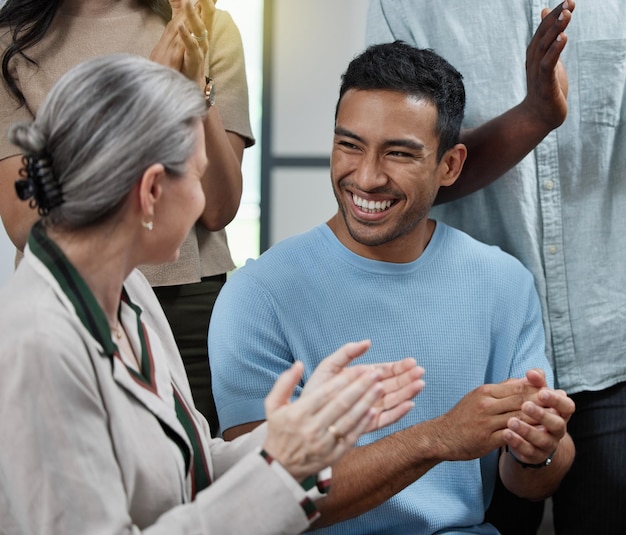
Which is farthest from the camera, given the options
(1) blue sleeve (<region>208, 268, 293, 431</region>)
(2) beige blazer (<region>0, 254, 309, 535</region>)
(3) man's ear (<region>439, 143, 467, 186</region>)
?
(3) man's ear (<region>439, 143, 467, 186</region>)

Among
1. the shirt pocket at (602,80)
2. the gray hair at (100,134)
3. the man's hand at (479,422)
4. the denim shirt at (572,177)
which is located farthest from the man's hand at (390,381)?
the shirt pocket at (602,80)

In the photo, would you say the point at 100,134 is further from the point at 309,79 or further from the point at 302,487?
the point at 309,79

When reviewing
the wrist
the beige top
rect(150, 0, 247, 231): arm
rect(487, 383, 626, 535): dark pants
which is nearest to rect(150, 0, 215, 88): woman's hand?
rect(150, 0, 247, 231): arm

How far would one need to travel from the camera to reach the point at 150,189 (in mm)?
1243

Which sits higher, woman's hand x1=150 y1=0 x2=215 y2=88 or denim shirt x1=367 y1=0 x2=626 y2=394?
woman's hand x1=150 y1=0 x2=215 y2=88

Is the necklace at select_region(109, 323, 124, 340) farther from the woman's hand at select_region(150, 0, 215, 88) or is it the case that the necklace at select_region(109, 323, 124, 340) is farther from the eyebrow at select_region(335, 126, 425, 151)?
the eyebrow at select_region(335, 126, 425, 151)

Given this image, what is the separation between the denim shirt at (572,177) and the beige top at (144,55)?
0.49 metres

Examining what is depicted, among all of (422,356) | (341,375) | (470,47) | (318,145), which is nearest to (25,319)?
(341,375)

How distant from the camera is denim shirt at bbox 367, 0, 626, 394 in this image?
206 cm

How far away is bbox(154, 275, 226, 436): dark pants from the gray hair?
29.2 inches

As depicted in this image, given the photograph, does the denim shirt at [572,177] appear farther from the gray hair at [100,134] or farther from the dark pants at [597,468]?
the gray hair at [100,134]

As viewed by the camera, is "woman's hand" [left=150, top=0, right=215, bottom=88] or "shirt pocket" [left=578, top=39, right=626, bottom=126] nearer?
"woman's hand" [left=150, top=0, right=215, bottom=88]

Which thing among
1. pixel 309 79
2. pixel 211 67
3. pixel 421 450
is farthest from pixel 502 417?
pixel 309 79

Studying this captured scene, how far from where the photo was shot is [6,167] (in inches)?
72.4
